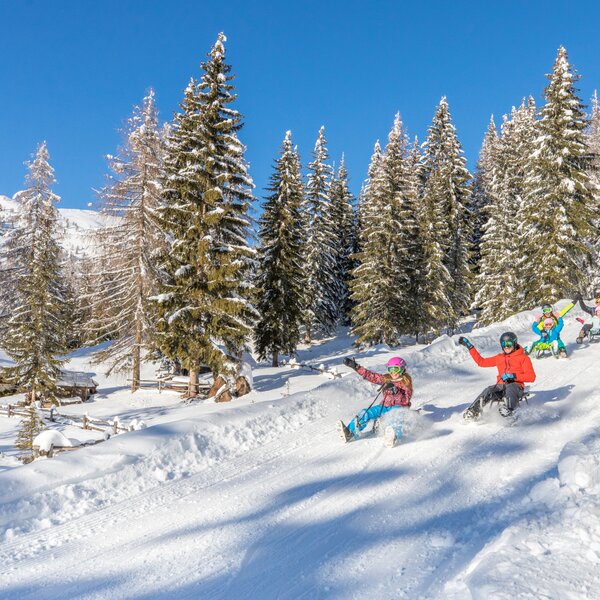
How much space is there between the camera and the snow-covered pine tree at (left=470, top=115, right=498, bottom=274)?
4782cm

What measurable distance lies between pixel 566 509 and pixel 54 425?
20.9 metres

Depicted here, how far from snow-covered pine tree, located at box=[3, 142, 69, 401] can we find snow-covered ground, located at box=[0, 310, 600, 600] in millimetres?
21512

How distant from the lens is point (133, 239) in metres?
24.2

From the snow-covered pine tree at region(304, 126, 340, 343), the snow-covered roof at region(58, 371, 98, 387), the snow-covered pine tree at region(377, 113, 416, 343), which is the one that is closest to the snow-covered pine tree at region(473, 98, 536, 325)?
the snow-covered pine tree at region(377, 113, 416, 343)

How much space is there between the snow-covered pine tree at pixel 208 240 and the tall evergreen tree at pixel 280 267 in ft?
23.7

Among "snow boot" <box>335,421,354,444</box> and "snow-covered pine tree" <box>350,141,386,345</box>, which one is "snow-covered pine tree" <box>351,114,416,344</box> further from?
"snow boot" <box>335,421,354,444</box>

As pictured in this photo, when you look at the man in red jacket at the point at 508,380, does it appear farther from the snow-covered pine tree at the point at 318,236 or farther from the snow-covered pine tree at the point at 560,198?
the snow-covered pine tree at the point at 318,236

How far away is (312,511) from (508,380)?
15.6ft

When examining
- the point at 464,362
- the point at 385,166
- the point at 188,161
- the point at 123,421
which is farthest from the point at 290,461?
the point at 385,166

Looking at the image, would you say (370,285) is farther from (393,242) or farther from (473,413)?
(473,413)

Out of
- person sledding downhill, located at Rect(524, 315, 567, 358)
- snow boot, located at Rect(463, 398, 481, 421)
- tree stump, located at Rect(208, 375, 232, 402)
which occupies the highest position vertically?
person sledding downhill, located at Rect(524, 315, 567, 358)

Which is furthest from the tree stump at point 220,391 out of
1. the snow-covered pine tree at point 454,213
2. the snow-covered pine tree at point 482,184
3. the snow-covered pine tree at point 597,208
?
the snow-covered pine tree at point 482,184

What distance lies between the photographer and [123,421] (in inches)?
782

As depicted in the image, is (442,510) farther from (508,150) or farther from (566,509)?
(508,150)
